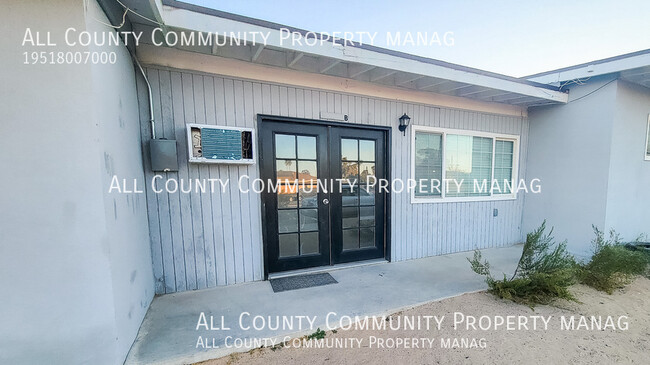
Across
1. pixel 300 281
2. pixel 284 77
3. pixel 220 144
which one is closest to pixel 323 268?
pixel 300 281

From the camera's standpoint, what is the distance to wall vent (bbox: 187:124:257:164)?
2354 millimetres

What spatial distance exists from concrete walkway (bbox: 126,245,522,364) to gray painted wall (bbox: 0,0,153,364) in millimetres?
407

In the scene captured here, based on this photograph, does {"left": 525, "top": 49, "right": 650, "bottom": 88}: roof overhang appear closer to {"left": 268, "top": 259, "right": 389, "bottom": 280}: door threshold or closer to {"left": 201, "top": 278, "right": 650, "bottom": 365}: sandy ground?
{"left": 201, "top": 278, "right": 650, "bottom": 365}: sandy ground

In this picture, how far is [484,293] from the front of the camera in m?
2.54

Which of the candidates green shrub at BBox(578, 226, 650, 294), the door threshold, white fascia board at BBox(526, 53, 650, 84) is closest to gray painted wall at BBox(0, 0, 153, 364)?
the door threshold

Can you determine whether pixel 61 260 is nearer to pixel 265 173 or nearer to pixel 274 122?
pixel 265 173

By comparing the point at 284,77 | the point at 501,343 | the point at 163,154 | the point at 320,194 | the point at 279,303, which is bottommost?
the point at 501,343

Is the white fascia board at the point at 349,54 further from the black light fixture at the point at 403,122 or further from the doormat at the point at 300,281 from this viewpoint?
the doormat at the point at 300,281

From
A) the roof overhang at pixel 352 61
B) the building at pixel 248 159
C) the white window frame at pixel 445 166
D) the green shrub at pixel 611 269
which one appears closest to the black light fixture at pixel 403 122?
the building at pixel 248 159

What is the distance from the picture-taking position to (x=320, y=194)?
3.00 m

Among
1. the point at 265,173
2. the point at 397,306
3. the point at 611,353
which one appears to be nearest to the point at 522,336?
the point at 611,353

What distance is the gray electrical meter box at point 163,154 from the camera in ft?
7.17

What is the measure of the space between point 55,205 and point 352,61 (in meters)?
2.55

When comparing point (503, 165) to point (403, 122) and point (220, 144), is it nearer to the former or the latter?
point (403, 122)
